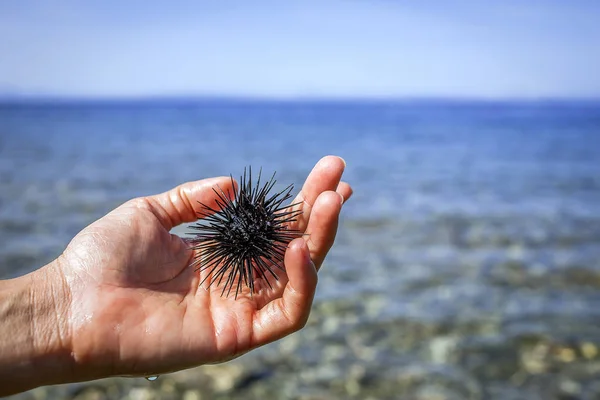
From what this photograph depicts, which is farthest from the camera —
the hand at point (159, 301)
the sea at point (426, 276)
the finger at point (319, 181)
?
the sea at point (426, 276)

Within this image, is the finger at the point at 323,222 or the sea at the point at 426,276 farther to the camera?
the sea at the point at 426,276

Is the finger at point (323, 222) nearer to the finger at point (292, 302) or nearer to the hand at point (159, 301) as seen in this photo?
the hand at point (159, 301)

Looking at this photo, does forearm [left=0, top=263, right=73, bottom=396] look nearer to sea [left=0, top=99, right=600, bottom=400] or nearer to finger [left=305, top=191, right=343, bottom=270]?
finger [left=305, top=191, right=343, bottom=270]

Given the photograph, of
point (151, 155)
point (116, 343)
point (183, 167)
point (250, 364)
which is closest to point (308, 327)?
point (250, 364)

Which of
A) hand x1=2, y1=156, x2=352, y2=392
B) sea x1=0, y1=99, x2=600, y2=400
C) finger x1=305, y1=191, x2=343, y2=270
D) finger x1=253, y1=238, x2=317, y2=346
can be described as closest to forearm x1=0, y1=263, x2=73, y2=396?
hand x1=2, y1=156, x2=352, y2=392

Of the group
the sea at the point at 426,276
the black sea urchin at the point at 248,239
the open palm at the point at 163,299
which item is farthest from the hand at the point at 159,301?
the sea at the point at 426,276

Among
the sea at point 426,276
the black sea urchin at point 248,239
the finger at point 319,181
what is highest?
the finger at point 319,181

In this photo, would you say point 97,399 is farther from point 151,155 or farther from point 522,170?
point 151,155
